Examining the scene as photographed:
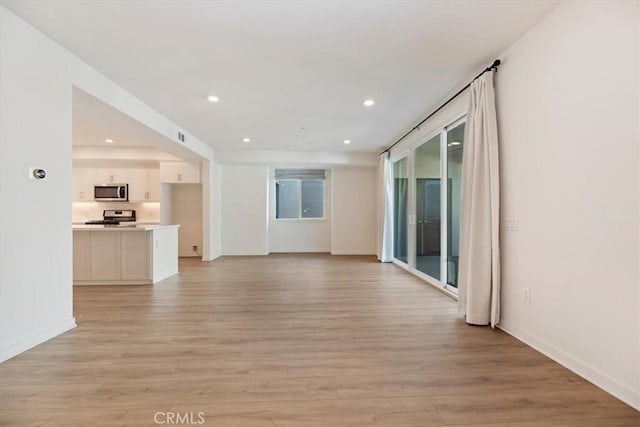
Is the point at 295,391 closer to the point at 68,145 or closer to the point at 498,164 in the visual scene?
the point at 498,164

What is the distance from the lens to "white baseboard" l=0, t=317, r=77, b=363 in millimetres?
2215

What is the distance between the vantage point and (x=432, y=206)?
194 inches

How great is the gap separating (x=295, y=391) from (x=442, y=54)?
3119 mm

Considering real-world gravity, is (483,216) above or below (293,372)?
above

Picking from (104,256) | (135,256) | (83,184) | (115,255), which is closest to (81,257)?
(104,256)

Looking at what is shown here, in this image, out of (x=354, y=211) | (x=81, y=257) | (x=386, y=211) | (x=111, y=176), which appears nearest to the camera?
(x=81, y=257)

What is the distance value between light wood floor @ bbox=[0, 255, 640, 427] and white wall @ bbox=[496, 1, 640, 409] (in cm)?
25

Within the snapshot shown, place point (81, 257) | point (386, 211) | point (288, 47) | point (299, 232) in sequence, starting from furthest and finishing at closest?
point (299, 232) < point (386, 211) < point (81, 257) < point (288, 47)

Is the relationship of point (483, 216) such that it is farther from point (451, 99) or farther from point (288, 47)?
point (288, 47)

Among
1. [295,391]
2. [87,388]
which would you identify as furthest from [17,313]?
[295,391]

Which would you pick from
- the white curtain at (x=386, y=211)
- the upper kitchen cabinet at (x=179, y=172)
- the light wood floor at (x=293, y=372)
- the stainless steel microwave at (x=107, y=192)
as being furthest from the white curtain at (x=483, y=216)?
the stainless steel microwave at (x=107, y=192)

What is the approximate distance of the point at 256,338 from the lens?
2.64 m

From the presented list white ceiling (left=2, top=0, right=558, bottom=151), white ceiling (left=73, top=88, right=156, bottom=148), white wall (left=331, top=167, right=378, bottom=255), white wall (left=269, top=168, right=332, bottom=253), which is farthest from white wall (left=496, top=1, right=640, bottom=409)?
white wall (left=269, top=168, right=332, bottom=253)

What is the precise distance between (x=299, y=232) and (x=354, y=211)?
1.74 metres
